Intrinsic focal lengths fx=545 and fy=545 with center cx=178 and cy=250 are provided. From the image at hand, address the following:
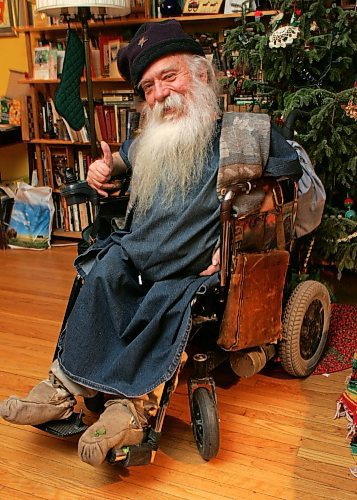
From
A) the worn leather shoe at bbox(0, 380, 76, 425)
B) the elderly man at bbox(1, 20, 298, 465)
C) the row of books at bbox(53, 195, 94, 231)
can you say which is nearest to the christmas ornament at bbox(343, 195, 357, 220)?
the elderly man at bbox(1, 20, 298, 465)

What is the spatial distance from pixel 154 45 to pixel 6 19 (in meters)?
2.40

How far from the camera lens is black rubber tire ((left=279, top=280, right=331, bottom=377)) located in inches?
70.6

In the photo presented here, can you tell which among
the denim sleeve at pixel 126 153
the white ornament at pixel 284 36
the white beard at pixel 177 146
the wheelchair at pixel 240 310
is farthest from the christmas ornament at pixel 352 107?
the denim sleeve at pixel 126 153

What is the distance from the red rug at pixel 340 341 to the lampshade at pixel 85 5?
1753 mm

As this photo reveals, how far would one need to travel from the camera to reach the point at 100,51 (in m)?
3.27

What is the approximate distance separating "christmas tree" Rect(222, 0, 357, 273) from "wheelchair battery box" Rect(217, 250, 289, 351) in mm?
683

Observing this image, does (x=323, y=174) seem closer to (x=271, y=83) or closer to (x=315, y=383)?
(x=271, y=83)

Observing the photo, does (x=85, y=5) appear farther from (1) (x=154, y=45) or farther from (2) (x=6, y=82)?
(2) (x=6, y=82)

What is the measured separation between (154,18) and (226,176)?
1.91m

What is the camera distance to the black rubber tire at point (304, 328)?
1.79 meters

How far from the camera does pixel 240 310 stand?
1.51m

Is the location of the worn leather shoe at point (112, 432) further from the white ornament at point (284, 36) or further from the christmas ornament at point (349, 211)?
the white ornament at point (284, 36)

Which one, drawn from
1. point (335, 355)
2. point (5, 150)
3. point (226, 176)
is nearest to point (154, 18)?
point (5, 150)

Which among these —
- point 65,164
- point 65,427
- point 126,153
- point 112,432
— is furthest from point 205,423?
point 65,164
